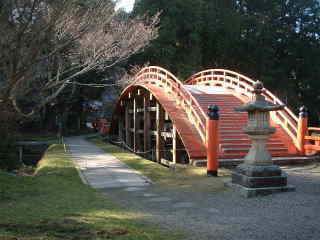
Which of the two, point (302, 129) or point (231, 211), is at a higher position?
point (302, 129)

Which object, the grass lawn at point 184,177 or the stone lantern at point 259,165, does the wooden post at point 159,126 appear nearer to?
the grass lawn at point 184,177

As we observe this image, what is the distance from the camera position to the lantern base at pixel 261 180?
279 inches

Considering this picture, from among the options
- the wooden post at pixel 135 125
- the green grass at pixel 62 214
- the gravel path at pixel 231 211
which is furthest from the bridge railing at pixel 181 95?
the green grass at pixel 62 214

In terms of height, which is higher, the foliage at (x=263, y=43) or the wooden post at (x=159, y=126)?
the foliage at (x=263, y=43)

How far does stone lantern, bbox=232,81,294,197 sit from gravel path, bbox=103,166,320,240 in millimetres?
236

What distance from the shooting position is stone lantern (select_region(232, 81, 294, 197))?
713 cm

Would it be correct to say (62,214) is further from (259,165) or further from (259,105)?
(259,105)

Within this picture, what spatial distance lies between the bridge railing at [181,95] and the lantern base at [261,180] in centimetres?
416

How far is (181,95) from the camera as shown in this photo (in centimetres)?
1370

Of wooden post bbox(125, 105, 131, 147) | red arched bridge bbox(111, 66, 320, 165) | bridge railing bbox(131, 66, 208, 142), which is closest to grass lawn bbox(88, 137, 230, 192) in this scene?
red arched bridge bbox(111, 66, 320, 165)

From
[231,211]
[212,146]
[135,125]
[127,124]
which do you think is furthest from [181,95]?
[127,124]

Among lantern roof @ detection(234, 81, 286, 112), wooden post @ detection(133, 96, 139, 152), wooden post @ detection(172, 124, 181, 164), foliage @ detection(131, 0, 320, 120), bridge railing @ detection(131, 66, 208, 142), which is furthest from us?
foliage @ detection(131, 0, 320, 120)

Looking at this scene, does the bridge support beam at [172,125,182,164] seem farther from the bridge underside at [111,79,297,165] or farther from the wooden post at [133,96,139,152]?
the wooden post at [133,96,139,152]

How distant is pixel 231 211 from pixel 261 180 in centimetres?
150
